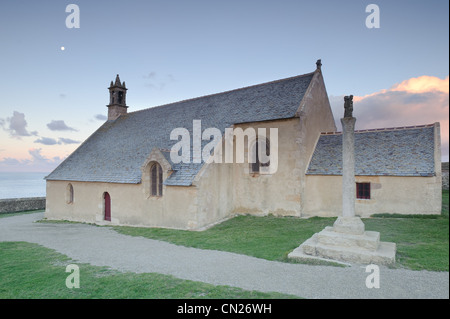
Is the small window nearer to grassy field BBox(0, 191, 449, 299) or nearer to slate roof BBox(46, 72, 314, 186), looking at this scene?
grassy field BBox(0, 191, 449, 299)

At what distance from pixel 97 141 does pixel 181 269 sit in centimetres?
2066

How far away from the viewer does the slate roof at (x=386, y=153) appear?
1473 centimetres

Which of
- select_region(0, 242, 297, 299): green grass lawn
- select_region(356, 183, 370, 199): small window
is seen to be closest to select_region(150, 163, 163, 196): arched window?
select_region(0, 242, 297, 299): green grass lawn

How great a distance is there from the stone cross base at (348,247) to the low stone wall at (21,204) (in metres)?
29.4

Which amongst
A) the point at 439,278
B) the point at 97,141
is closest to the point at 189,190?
the point at 439,278

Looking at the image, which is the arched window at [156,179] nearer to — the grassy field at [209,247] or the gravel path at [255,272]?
the grassy field at [209,247]

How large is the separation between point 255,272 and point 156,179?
398 inches

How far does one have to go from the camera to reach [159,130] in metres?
21.0

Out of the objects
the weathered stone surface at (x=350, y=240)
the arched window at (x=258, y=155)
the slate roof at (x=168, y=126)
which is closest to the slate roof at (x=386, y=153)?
the arched window at (x=258, y=155)

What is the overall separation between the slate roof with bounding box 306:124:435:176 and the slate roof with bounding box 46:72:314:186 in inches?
153

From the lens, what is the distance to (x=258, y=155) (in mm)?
17594

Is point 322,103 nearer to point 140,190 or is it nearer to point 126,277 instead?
point 140,190

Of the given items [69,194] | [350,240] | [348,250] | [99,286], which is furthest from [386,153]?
[69,194]

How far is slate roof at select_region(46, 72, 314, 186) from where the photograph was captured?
17.1m
